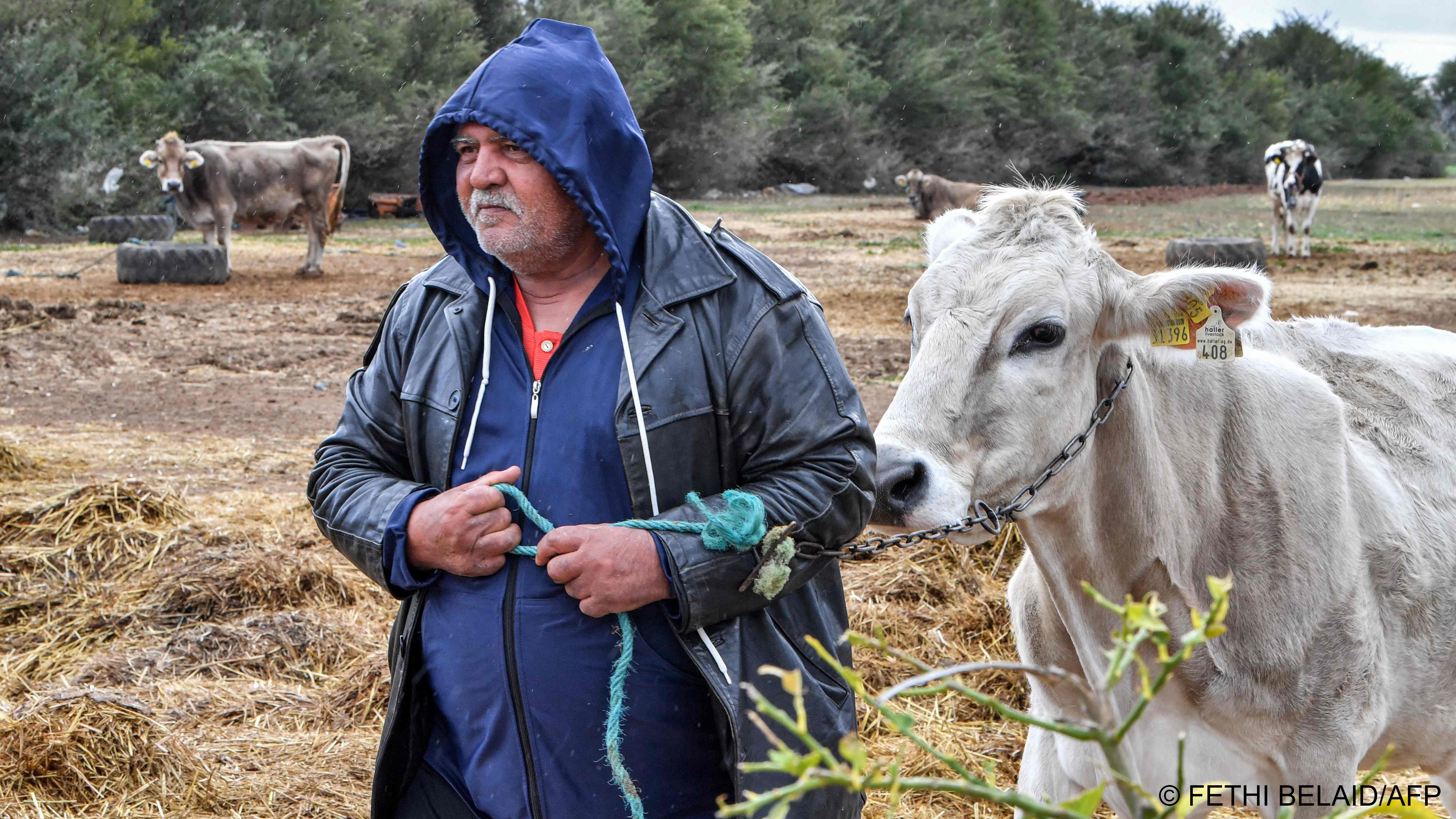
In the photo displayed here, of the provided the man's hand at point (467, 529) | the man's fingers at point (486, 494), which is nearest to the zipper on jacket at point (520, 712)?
the man's hand at point (467, 529)

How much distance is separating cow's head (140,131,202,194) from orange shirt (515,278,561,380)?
634 inches

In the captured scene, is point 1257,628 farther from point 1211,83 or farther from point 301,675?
point 1211,83

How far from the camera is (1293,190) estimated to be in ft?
63.9

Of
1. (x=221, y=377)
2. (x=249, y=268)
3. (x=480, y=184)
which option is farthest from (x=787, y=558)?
(x=249, y=268)

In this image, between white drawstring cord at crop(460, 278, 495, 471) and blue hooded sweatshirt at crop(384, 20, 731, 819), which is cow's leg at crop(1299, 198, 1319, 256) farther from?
white drawstring cord at crop(460, 278, 495, 471)

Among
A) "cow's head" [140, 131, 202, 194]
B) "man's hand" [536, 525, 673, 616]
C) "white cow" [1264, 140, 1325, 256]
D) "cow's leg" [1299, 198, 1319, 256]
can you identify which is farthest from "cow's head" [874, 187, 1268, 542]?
"cow's leg" [1299, 198, 1319, 256]

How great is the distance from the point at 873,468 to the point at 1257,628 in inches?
41.1

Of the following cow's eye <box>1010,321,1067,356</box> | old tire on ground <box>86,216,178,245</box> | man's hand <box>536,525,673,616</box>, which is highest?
cow's eye <box>1010,321,1067,356</box>

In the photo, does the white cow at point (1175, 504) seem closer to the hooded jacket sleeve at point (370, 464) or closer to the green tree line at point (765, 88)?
the hooded jacket sleeve at point (370, 464)

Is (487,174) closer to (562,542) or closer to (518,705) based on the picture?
(562,542)

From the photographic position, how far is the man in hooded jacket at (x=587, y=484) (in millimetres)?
2264

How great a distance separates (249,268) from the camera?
17031 millimetres

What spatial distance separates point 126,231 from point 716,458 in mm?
21068

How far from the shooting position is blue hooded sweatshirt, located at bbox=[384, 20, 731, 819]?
2301 millimetres
